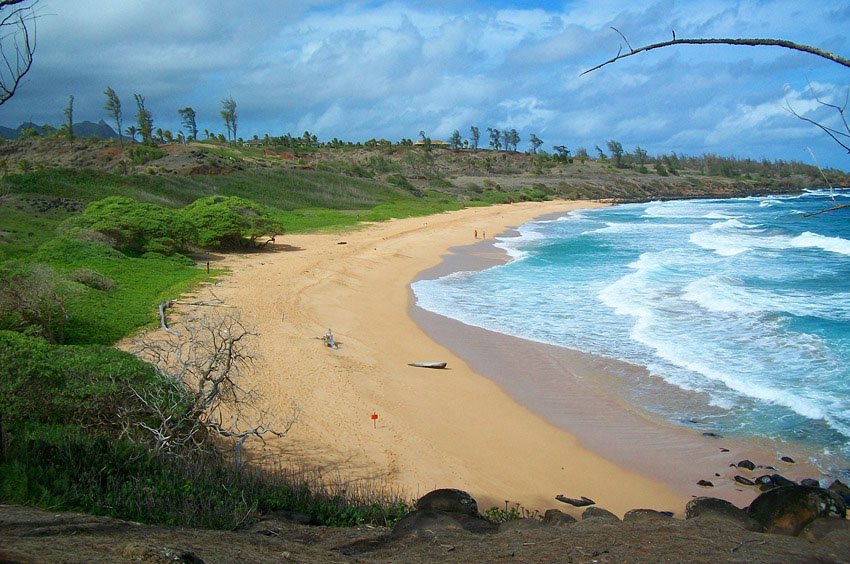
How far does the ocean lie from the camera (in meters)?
10.5

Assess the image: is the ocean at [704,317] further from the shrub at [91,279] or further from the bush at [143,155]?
the bush at [143,155]

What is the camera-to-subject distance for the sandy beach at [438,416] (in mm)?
8297

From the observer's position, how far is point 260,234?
2641 cm

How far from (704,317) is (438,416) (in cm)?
927

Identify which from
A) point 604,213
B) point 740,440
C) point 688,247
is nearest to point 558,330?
point 740,440

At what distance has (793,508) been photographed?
5.19 m

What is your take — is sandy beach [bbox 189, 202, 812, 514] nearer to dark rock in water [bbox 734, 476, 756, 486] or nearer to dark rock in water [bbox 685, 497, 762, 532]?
dark rock in water [bbox 734, 476, 756, 486]

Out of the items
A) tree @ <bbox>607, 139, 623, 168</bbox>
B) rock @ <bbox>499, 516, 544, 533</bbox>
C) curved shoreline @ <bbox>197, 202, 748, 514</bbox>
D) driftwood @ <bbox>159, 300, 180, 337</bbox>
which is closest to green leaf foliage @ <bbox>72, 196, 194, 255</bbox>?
curved shoreline @ <bbox>197, 202, 748, 514</bbox>

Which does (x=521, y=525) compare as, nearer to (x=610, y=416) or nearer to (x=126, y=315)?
(x=610, y=416)

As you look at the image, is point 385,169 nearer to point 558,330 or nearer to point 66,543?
point 558,330

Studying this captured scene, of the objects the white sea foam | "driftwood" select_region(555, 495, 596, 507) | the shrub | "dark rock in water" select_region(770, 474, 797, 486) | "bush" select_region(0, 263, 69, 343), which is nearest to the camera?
"driftwood" select_region(555, 495, 596, 507)

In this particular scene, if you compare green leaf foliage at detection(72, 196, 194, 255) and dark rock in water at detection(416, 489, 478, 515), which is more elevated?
green leaf foliage at detection(72, 196, 194, 255)

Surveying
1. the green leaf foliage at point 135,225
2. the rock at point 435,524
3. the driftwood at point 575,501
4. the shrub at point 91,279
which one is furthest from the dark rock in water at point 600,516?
the green leaf foliage at point 135,225

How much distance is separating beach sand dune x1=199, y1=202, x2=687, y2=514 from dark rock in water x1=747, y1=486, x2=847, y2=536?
2.61 metres
